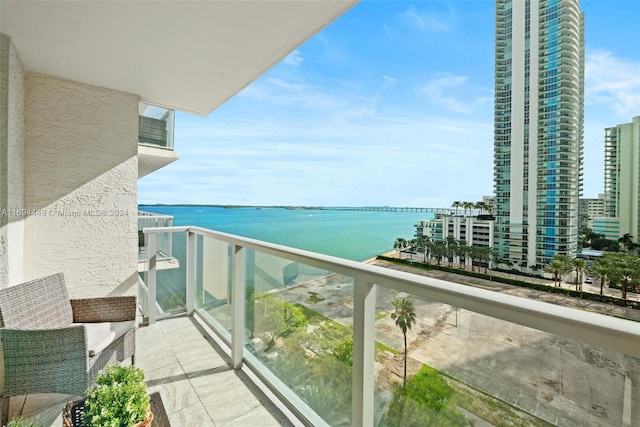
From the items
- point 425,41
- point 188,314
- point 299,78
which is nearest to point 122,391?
point 188,314

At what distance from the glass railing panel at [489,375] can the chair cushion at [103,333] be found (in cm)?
194

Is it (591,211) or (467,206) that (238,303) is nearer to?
(591,211)

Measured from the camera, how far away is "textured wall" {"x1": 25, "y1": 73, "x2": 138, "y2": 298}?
275 centimetres

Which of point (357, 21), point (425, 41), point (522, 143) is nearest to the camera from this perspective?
point (522, 143)

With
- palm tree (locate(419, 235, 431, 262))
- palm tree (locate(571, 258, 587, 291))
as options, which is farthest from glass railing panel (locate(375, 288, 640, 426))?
palm tree (locate(419, 235, 431, 262))

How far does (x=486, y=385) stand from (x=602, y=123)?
322 inches

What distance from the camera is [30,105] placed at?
2.73 metres

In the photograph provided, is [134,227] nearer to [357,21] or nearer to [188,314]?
[188,314]

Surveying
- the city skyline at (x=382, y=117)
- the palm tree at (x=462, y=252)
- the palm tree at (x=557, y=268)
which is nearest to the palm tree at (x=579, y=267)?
the palm tree at (x=557, y=268)

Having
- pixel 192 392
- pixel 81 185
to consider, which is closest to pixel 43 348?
pixel 192 392

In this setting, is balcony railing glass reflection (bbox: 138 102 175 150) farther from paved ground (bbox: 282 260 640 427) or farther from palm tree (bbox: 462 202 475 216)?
palm tree (bbox: 462 202 475 216)

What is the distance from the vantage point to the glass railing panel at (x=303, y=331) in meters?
1.73

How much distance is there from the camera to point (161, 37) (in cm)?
225

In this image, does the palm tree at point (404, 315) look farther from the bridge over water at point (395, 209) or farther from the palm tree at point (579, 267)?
the bridge over water at point (395, 209)
